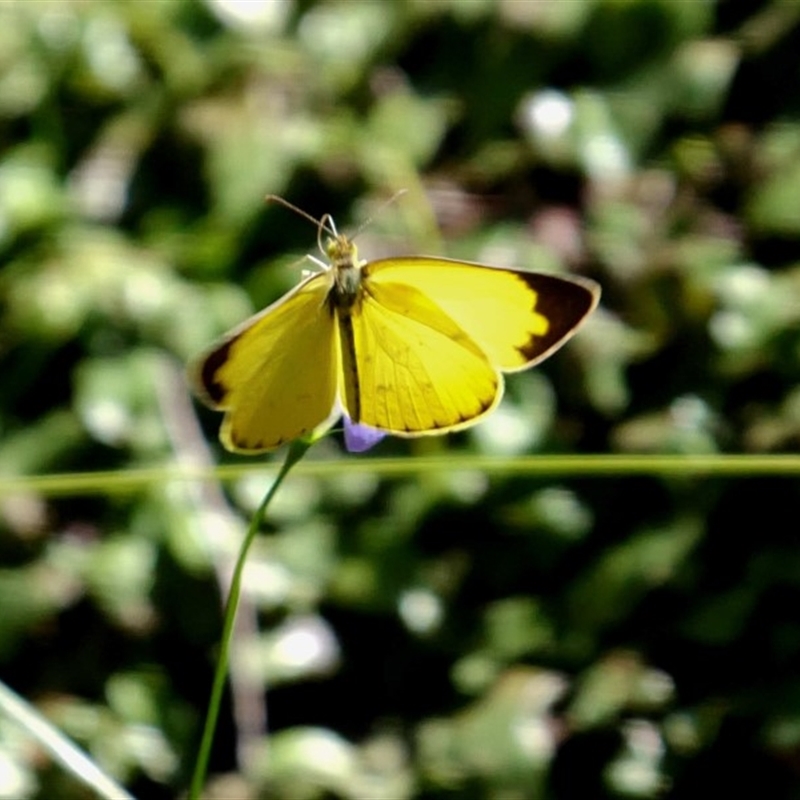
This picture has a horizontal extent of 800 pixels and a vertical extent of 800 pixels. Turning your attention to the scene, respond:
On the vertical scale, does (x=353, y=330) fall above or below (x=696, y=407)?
above

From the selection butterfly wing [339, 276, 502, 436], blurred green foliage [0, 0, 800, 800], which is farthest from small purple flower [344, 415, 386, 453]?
blurred green foliage [0, 0, 800, 800]

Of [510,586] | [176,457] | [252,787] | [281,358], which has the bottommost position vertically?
[252,787]

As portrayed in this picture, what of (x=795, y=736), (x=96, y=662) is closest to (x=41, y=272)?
(x=96, y=662)

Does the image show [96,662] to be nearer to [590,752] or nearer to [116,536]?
[116,536]

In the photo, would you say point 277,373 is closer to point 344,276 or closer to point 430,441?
point 344,276

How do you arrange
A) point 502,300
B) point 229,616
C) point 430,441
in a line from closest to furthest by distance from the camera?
point 229,616
point 502,300
point 430,441

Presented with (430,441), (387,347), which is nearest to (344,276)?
(387,347)

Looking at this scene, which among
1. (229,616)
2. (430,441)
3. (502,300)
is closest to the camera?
(229,616)
